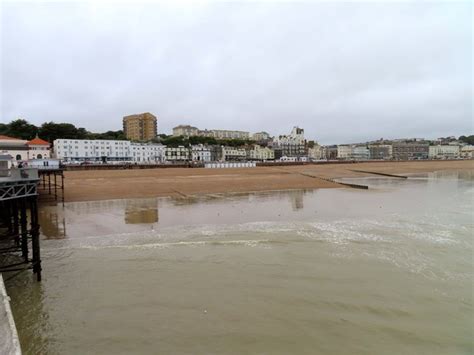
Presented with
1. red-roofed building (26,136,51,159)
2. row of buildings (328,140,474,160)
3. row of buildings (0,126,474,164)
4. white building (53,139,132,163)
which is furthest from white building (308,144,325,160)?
red-roofed building (26,136,51,159)

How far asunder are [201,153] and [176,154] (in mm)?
9464

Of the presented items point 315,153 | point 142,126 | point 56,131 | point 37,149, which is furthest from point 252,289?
point 315,153

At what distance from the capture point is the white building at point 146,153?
3969 inches

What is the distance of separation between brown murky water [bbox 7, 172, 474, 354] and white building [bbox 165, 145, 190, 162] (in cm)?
8986

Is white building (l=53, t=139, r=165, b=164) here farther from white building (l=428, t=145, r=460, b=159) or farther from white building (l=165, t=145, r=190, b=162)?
white building (l=428, t=145, r=460, b=159)

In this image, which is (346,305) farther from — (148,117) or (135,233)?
(148,117)

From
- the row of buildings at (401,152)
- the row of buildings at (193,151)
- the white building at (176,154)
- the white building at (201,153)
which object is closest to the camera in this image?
the row of buildings at (193,151)

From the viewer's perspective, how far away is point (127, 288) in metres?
9.12

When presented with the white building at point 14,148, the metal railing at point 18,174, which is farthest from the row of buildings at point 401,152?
the metal railing at point 18,174

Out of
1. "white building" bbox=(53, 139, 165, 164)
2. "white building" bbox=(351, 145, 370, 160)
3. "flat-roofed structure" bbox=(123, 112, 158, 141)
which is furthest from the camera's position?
"white building" bbox=(351, 145, 370, 160)

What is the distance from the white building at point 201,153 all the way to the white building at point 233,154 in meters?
7.02

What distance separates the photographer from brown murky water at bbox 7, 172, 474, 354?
6477 mm

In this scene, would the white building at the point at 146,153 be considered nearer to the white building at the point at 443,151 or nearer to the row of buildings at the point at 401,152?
the row of buildings at the point at 401,152

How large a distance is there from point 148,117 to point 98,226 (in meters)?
158
